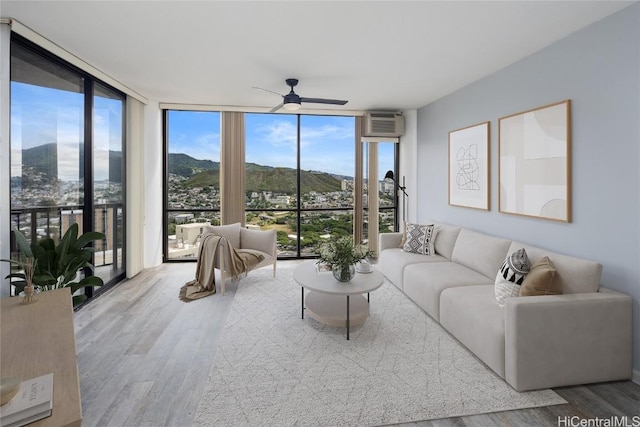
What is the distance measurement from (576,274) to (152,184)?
5.51m

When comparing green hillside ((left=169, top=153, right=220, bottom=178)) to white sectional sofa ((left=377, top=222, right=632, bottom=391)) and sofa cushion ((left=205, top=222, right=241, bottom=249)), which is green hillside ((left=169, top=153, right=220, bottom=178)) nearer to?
sofa cushion ((left=205, top=222, right=241, bottom=249))

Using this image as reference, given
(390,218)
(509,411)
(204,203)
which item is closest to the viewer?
(509,411)

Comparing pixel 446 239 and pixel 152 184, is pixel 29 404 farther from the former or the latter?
pixel 152 184

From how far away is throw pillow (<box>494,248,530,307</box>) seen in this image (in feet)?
8.52

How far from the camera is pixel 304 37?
286 centimetres

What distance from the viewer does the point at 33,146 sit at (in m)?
2.93

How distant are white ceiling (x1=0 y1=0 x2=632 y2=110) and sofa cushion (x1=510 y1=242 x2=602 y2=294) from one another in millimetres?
1888

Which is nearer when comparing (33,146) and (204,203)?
(33,146)

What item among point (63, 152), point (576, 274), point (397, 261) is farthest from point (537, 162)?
point (63, 152)

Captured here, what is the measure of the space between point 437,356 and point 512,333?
66 cm

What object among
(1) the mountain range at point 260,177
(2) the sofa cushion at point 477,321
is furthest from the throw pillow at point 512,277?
(1) the mountain range at point 260,177

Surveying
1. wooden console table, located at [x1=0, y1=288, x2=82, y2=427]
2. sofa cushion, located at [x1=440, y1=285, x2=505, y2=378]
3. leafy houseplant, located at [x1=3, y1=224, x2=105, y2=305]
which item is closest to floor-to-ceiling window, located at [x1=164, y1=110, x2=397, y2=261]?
sofa cushion, located at [x1=440, y1=285, x2=505, y2=378]

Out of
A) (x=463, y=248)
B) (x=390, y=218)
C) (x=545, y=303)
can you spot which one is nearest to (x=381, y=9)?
(x=545, y=303)

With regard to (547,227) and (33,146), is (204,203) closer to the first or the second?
(33,146)
